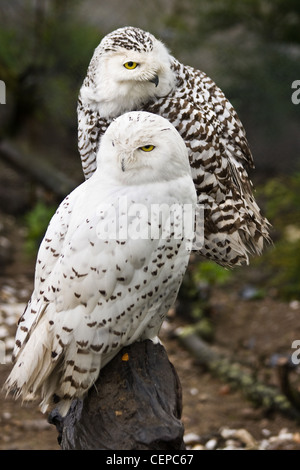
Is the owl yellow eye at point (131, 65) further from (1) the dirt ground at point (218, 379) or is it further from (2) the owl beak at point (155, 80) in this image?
(1) the dirt ground at point (218, 379)

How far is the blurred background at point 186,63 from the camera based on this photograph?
5309mm

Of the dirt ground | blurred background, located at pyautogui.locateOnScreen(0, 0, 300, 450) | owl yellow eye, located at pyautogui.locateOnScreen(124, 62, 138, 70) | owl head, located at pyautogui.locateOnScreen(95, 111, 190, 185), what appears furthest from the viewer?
blurred background, located at pyautogui.locateOnScreen(0, 0, 300, 450)

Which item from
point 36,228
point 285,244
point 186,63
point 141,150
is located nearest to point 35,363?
point 141,150

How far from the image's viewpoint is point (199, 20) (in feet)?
20.9

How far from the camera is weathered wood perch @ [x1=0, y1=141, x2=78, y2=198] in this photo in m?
5.62

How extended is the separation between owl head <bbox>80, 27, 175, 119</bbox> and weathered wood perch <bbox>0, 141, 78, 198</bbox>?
277 centimetres

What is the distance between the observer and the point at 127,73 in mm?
2654

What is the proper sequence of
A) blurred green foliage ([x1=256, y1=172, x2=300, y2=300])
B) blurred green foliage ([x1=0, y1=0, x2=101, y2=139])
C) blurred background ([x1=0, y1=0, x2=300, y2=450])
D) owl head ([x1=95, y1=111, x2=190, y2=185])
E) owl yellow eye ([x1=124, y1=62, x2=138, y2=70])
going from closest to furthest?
owl head ([x1=95, y1=111, x2=190, y2=185]) < owl yellow eye ([x1=124, y1=62, x2=138, y2=70]) < blurred green foliage ([x1=256, y1=172, x2=300, y2=300]) < blurred background ([x1=0, y1=0, x2=300, y2=450]) < blurred green foliage ([x1=0, y1=0, x2=101, y2=139])

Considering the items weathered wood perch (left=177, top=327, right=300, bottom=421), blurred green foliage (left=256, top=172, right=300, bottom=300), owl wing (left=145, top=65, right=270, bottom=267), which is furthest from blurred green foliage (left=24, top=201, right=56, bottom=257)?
owl wing (left=145, top=65, right=270, bottom=267)

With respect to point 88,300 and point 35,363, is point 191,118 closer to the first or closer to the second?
point 88,300

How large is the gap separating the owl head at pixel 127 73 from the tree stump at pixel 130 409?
3.19 feet

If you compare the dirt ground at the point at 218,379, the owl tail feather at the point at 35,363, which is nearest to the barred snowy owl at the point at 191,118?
the owl tail feather at the point at 35,363

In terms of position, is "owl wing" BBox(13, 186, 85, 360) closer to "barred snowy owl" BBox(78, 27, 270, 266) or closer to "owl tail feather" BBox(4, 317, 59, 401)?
"owl tail feather" BBox(4, 317, 59, 401)

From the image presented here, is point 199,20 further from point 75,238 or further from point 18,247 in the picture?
point 75,238
